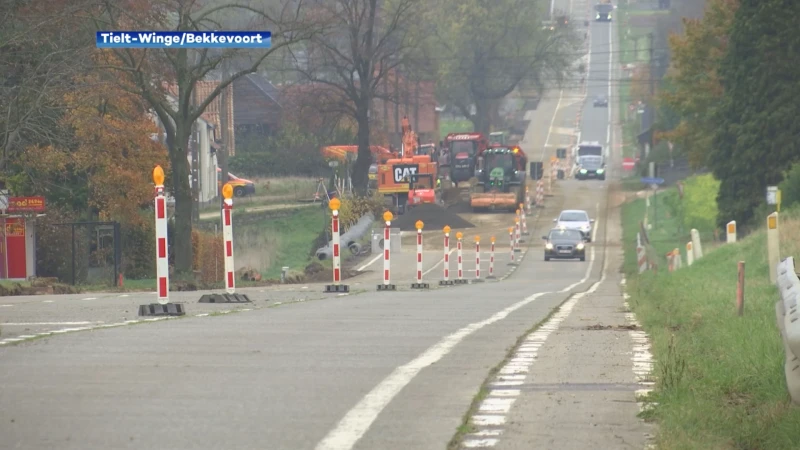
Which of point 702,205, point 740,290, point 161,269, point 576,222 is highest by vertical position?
point 702,205

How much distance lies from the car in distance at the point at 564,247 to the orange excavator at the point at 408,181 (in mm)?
18412

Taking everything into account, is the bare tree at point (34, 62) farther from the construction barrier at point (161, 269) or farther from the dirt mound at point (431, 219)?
the dirt mound at point (431, 219)

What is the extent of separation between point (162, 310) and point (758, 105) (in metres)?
39.9

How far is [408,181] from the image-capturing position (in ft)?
242

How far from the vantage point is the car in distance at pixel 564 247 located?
55156 mm

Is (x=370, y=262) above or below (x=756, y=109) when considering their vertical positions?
below

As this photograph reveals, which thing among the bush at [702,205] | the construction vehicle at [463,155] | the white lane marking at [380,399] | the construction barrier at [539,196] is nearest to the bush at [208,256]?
the bush at [702,205]

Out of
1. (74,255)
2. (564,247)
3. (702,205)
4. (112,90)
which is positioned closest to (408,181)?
(702,205)

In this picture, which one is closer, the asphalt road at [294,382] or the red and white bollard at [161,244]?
the asphalt road at [294,382]

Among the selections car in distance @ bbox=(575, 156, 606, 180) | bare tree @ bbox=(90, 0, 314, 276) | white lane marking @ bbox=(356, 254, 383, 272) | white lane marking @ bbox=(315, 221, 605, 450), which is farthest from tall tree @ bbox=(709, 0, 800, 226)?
car in distance @ bbox=(575, 156, 606, 180)

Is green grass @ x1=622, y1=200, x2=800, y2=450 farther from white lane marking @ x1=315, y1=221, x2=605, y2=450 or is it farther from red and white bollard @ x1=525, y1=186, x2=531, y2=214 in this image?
red and white bollard @ x1=525, y1=186, x2=531, y2=214

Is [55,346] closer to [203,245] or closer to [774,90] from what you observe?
[203,245]

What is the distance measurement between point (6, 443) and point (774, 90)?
46931 millimetres

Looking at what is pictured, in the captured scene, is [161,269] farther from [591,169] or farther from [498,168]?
[591,169]
